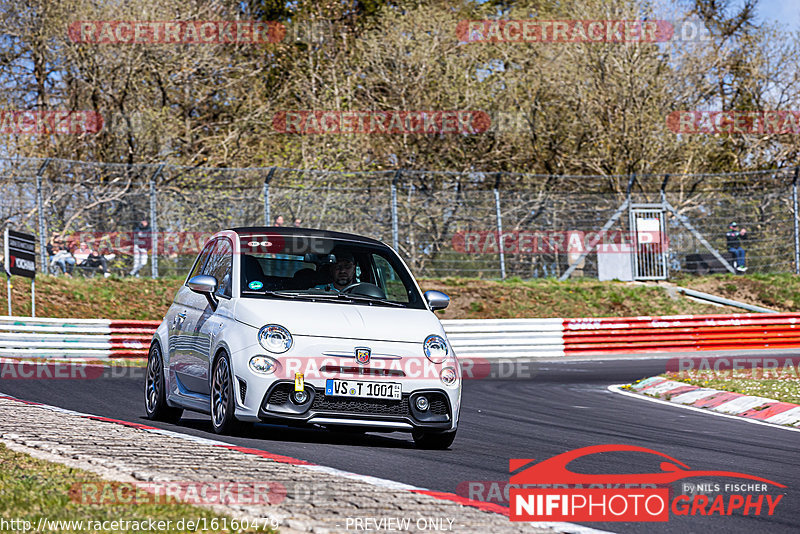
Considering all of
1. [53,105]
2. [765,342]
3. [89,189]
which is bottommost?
[765,342]

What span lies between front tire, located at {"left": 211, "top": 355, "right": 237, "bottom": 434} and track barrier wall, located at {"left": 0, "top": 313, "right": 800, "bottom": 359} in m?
11.5

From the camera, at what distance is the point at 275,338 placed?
7930mm

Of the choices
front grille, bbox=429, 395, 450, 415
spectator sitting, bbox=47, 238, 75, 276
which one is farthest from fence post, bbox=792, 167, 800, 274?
front grille, bbox=429, 395, 450, 415

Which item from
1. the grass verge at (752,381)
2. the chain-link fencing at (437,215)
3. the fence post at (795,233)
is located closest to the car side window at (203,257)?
the grass verge at (752,381)

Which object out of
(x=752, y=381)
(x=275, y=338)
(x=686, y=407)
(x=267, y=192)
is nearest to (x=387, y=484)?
(x=275, y=338)

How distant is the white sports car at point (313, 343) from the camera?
25.9ft

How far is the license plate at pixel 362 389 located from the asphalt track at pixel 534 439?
0.40m

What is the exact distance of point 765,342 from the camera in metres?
23.9

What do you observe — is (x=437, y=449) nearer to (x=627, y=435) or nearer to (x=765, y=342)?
(x=627, y=435)

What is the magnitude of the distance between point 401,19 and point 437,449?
28.2 meters

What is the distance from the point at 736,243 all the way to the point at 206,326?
22816mm

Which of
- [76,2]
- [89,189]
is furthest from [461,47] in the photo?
[89,189]

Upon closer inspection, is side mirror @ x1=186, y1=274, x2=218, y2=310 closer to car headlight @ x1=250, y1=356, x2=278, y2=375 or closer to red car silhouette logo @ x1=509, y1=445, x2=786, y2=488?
car headlight @ x1=250, y1=356, x2=278, y2=375
